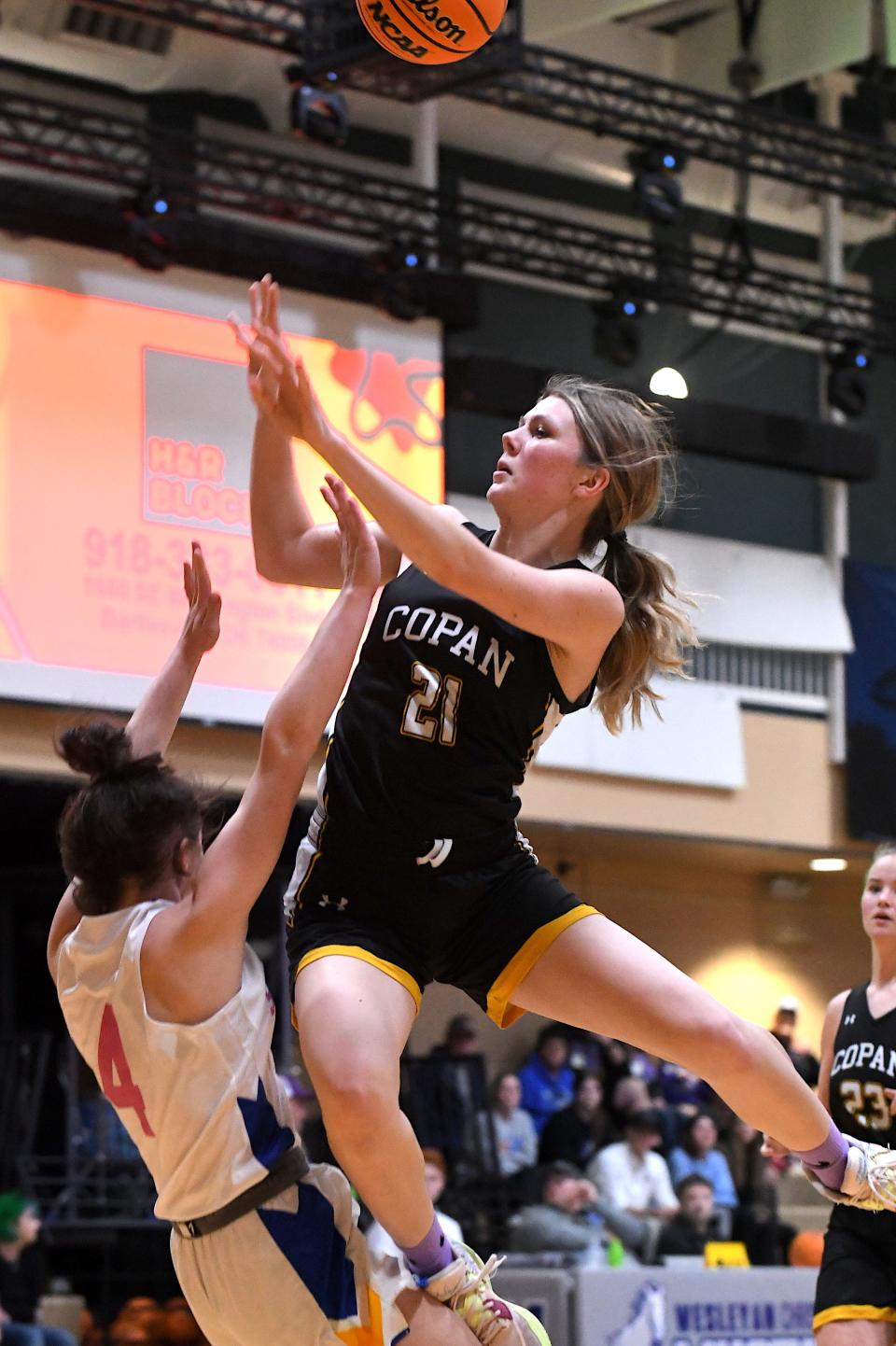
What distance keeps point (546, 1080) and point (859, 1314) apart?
26.8 feet

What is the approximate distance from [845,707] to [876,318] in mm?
3164

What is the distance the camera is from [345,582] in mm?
3650

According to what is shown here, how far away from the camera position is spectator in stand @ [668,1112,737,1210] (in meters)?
12.5

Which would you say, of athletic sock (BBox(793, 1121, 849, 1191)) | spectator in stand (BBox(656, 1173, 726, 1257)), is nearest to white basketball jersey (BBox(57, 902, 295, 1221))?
athletic sock (BBox(793, 1121, 849, 1191))

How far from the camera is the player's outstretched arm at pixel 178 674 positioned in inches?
157

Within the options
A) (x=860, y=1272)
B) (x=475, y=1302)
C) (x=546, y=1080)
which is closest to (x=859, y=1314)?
(x=860, y=1272)

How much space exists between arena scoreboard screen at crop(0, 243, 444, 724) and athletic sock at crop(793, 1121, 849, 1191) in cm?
765

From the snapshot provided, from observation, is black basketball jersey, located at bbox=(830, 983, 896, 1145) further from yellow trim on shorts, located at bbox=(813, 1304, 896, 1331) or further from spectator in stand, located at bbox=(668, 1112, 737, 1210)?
spectator in stand, located at bbox=(668, 1112, 737, 1210)

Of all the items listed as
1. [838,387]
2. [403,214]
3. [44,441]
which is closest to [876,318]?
[838,387]

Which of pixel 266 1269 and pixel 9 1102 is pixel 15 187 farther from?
pixel 266 1269

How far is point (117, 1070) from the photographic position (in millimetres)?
3449

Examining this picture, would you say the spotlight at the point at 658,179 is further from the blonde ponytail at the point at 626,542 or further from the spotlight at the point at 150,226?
the blonde ponytail at the point at 626,542

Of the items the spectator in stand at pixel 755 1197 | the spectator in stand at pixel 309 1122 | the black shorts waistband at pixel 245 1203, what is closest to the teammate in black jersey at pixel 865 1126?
the black shorts waistband at pixel 245 1203

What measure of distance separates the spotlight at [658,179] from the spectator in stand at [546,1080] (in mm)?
5861
